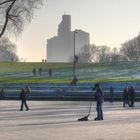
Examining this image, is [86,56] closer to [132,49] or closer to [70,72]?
[132,49]

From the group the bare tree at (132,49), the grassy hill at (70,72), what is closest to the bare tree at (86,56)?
the bare tree at (132,49)

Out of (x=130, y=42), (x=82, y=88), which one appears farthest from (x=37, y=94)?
(x=130, y=42)

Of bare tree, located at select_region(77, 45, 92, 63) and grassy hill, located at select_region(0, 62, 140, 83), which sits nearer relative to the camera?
grassy hill, located at select_region(0, 62, 140, 83)

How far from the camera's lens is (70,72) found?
327 ft

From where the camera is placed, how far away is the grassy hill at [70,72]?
293 feet

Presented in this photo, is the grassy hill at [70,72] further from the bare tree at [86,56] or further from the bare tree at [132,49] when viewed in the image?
the bare tree at [86,56]

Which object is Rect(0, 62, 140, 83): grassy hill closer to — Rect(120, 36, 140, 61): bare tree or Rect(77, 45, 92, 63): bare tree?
Rect(120, 36, 140, 61): bare tree

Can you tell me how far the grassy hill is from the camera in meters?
89.2

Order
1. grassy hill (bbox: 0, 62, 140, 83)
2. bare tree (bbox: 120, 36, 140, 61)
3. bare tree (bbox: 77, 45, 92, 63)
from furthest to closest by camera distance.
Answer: bare tree (bbox: 77, 45, 92, 63), bare tree (bbox: 120, 36, 140, 61), grassy hill (bbox: 0, 62, 140, 83)

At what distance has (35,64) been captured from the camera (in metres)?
118

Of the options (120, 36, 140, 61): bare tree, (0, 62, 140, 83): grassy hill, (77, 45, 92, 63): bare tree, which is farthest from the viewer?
(77, 45, 92, 63): bare tree

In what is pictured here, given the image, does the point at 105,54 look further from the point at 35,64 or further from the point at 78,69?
the point at 78,69

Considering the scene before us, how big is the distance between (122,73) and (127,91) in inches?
2128

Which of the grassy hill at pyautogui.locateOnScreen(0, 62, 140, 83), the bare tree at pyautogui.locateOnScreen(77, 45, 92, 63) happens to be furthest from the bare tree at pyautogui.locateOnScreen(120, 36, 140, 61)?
the grassy hill at pyautogui.locateOnScreen(0, 62, 140, 83)
